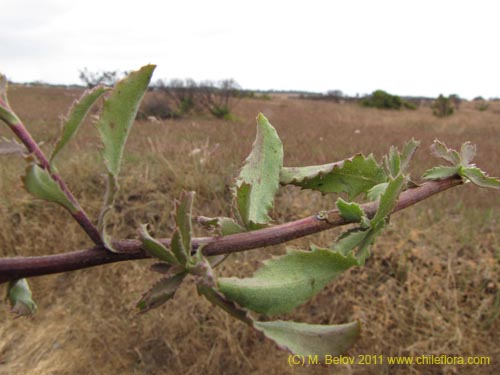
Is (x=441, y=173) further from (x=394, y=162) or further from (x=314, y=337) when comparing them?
(x=314, y=337)

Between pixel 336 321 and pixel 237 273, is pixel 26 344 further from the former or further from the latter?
pixel 336 321

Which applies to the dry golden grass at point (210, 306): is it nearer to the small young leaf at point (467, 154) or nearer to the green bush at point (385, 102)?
the small young leaf at point (467, 154)

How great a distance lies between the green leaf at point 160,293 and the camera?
12.3 inches

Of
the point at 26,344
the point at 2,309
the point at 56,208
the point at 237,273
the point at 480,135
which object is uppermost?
the point at 480,135

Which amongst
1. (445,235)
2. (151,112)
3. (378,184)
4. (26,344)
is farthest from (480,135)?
(378,184)

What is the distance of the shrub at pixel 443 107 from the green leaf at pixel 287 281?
1300 cm

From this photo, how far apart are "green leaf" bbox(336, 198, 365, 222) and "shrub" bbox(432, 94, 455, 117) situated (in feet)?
42.5

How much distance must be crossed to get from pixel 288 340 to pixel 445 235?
301 centimetres

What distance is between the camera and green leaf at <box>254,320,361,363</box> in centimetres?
31

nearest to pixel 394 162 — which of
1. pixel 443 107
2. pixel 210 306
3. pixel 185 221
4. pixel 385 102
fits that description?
pixel 185 221

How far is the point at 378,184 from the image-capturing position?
19.0 inches

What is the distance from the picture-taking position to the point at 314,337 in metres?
0.32

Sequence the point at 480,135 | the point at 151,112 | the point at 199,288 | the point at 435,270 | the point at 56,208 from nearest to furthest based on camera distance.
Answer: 1. the point at 199,288
2. the point at 435,270
3. the point at 56,208
4. the point at 480,135
5. the point at 151,112

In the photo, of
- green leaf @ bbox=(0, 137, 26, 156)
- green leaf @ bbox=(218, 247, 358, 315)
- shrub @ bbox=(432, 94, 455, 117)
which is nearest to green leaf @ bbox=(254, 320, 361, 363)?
green leaf @ bbox=(218, 247, 358, 315)
